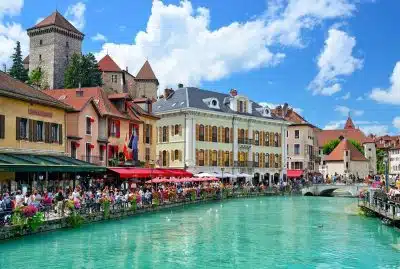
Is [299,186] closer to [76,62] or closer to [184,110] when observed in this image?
[184,110]

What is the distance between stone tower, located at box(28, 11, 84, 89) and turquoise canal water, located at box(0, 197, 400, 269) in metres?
73.6

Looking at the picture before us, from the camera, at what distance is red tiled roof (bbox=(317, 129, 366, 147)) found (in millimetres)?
127000

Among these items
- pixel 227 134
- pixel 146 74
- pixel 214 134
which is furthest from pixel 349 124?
pixel 214 134

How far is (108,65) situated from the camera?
109000 mm

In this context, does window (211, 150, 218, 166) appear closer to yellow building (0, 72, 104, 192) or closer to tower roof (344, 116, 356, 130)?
yellow building (0, 72, 104, 192)

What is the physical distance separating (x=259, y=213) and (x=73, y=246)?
2124 centimetres

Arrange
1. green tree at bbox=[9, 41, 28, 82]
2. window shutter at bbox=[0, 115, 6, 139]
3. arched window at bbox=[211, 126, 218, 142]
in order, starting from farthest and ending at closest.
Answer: green tree at bbox=[9, 41, 28, 82]
arched window at bbox=[211, 126, 218, 142]
window shutter at bbox=[0, 115, 6, 139]

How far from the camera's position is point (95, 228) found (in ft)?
102

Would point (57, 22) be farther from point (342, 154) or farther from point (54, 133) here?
point (54, 133)

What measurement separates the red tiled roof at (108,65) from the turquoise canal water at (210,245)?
238 ft

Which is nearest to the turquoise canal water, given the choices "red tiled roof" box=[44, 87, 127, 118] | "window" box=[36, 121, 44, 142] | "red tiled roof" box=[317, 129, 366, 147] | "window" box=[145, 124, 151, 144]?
"window" box=[36, 121, 44, 142]

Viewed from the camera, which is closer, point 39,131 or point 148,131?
point 39,131

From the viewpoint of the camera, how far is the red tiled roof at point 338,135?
127 m

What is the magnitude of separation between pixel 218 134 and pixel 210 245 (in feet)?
139
